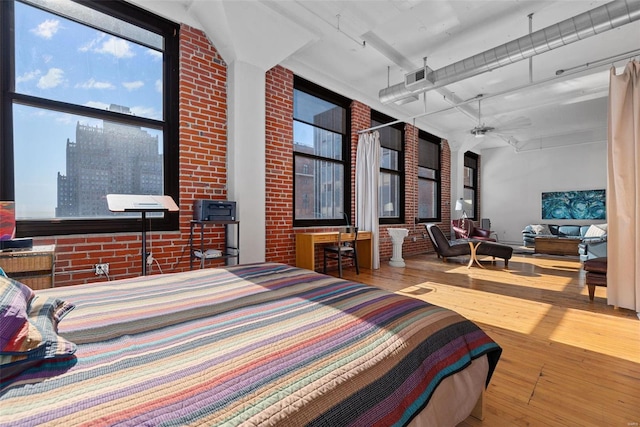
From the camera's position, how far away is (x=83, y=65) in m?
2.99

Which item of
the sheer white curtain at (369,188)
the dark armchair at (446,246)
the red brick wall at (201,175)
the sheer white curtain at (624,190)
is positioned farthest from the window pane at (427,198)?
the sheer white curtain at (624,190)

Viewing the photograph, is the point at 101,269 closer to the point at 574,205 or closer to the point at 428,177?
the point at 428,177

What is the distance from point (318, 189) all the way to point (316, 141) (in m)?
0.87

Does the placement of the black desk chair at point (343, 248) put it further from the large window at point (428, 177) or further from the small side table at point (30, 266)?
the large window at point (428, 177)

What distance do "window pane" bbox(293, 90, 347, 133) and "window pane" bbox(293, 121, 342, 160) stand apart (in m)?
0.11

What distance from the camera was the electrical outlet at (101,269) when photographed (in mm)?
2955

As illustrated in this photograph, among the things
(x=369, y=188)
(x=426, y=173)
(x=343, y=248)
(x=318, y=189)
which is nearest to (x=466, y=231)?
(x=426, y=173)

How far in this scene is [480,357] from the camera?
54.0 inches

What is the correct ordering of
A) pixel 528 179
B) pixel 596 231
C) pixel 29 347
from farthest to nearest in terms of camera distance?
pixel 528 179, pixel 596 231, pixel 29 347

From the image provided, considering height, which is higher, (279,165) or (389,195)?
(279,165)

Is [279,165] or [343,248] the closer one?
[279,165]

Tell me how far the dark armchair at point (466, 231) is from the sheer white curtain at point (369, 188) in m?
3.51

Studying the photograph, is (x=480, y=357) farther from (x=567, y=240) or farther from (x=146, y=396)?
(x=567, y=240)

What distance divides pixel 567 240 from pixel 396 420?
27.2ft
